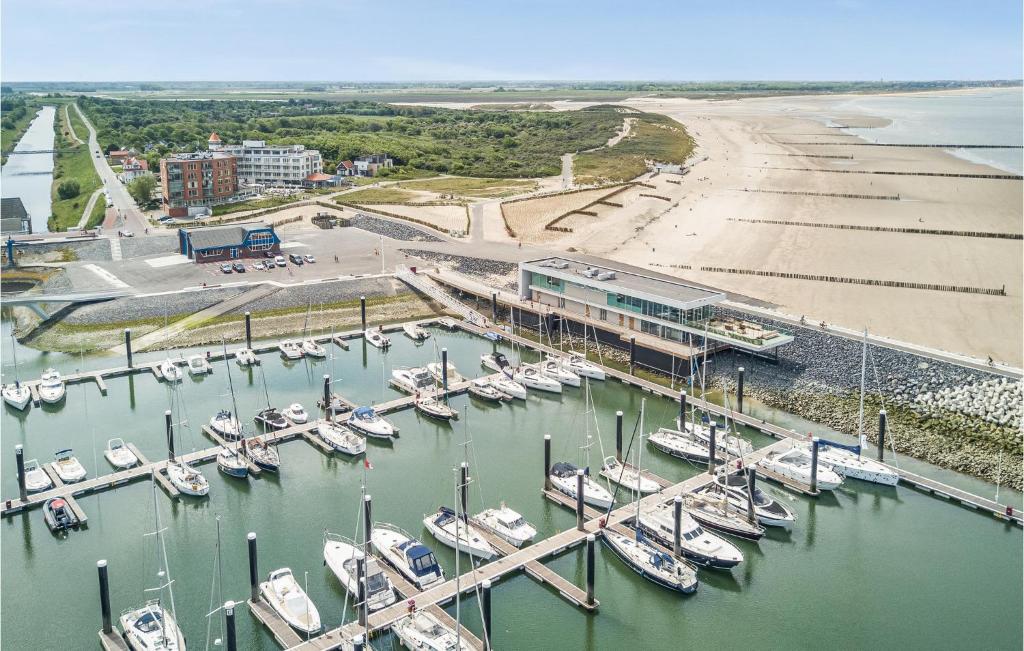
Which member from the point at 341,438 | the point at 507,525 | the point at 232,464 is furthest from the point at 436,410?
the point at 507,525

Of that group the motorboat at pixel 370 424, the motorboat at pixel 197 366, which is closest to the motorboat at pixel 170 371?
the motorboat at pixel 197 366

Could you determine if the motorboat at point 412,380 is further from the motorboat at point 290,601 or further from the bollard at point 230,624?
the bollard at point 230,624

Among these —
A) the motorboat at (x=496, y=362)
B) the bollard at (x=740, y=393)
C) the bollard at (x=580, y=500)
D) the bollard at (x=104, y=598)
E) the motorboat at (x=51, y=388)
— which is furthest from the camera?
the motorboat at (x=496, y=362)

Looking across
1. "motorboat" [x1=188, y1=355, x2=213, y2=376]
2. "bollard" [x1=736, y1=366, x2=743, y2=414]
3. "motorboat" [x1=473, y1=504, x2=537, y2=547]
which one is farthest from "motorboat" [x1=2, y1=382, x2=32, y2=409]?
"bollard" [x1=736, y1=366, x2=743, y2=414]

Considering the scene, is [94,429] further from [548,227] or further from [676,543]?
[548,227]

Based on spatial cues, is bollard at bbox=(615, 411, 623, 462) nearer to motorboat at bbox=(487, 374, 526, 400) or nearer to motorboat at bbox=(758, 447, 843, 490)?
motorboat at bbox=(758, 447, 843, 490)

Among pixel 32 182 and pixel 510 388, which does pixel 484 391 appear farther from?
pixel 32 182
